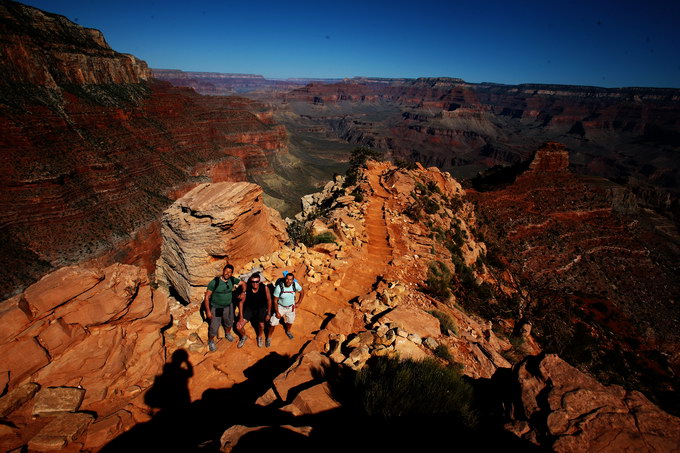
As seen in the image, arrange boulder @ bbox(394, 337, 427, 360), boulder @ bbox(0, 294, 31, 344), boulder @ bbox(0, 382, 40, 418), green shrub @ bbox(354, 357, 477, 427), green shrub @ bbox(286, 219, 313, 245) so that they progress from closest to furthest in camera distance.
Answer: green shrub @ bbox(354, 357, 477, 427), boulder @ bbox(0, 382, 40, 418), boulder @ bbox(0, 294, 31, 344), boulder @ bbox(394, 337, 427, 360), green shrub @ bbox(286, 219, 313, 245)

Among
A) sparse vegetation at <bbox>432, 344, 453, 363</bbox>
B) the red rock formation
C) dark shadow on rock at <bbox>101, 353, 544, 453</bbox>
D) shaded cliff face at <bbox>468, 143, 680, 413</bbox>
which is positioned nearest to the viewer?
dark shadow on rock at <bbox>101, 353, 544, 453</bbox>

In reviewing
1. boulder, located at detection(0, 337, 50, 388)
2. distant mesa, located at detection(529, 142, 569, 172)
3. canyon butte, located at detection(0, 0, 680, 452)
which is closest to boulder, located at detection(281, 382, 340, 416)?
canyon butte, located at detection(0, 0, 680, 452)

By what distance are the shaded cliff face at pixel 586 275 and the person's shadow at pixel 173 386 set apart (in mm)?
13934

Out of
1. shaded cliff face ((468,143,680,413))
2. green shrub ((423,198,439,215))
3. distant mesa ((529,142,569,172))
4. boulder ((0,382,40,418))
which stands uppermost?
distant mesa ((529,142,569,172))

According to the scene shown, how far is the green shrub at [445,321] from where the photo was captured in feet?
25.5

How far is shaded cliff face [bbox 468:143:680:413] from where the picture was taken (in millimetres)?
16406

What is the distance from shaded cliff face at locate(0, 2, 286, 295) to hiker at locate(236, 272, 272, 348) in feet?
111

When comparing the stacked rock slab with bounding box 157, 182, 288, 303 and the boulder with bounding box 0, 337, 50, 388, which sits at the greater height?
the stacked rock slab with bounding box 157, 182, 288, 303

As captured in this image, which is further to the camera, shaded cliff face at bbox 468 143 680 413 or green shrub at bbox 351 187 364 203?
green shrub at bbox 351 187 364 203

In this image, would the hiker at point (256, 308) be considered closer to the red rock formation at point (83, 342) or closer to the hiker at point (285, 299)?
the hiker at point (285, 299)

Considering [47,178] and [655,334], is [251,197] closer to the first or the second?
[655,334]

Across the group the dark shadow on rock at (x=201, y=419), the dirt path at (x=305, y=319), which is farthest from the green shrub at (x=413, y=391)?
the dirt path at (x=305, y=319)

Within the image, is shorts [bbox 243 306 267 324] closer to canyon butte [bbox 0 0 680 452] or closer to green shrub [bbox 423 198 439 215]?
canyon butte [bbox 0 0 680 452]

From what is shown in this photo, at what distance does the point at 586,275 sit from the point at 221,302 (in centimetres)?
3251
